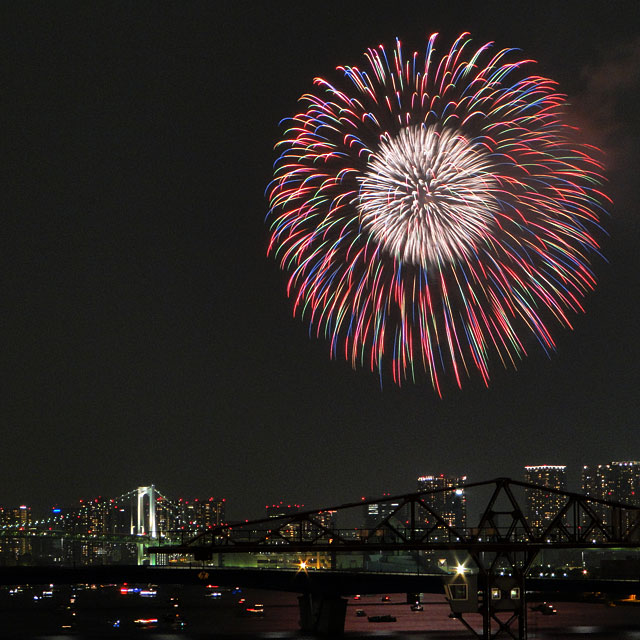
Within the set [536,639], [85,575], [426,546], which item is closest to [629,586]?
[536,639]

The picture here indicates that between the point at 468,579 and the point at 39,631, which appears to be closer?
the point at 468,579

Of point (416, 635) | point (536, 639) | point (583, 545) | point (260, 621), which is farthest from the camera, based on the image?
point (260, 621)

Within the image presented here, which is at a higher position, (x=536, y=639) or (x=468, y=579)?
(x=468, y=579)

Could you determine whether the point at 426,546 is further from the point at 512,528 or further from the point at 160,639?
the point at 160,639

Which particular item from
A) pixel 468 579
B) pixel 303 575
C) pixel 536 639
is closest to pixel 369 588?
pixel 303 575

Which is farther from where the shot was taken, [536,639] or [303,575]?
[303,575]

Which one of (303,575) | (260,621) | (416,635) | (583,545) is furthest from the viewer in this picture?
(260,621)

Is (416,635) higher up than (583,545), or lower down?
lower down

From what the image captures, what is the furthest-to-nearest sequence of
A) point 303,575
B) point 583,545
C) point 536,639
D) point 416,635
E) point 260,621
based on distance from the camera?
point 260,621 < point 303,575 < point 416,635 < point 536,639 < point 583,545

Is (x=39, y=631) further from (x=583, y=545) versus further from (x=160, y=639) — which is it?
(x=583, y=545)
